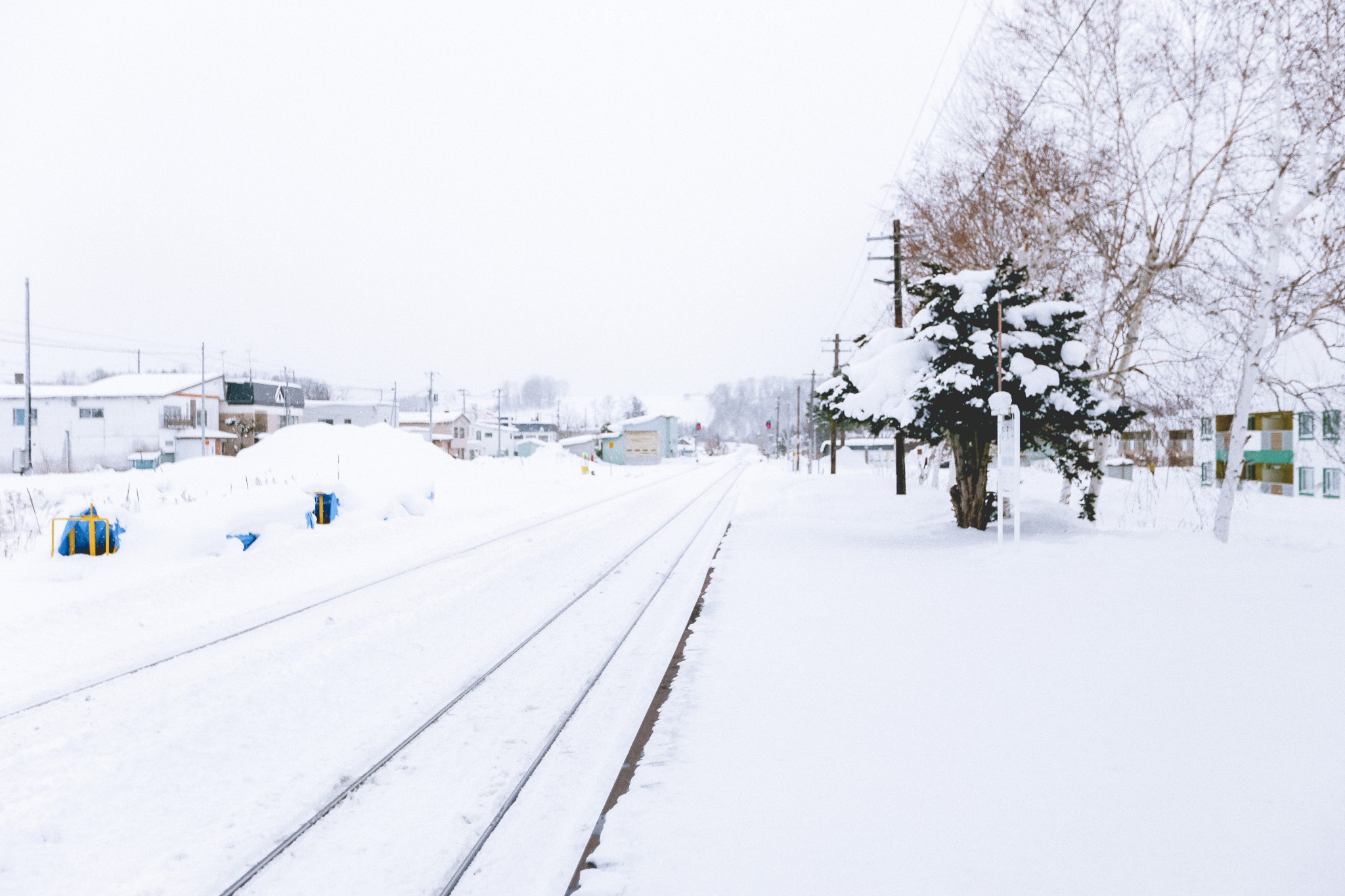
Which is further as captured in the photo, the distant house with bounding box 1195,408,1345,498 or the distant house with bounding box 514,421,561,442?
the distant house with bounding box 514,421,561,442

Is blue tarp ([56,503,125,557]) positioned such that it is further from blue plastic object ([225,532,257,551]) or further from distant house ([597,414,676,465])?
distant house ([597,414,676,465])

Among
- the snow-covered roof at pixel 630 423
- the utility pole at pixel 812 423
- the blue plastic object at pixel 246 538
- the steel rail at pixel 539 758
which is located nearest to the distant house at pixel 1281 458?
the utility pole at pixel 812 423

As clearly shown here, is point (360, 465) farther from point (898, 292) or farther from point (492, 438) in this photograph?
point (492, 438)

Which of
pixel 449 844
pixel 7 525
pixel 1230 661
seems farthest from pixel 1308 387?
pixel 7 525

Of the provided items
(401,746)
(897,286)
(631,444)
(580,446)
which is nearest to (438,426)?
(580,446)

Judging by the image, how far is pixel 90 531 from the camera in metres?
11.2

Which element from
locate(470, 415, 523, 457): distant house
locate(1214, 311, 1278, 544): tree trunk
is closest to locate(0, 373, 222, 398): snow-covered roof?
locate(470, 415, 523, 457): distant house

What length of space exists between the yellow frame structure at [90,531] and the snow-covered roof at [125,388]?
47382mm

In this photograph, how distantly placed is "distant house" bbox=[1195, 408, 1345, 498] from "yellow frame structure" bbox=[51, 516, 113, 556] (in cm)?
4181

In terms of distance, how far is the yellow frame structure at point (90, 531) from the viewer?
11086mm

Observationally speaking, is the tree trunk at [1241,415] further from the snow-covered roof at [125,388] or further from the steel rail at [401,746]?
the snow-covered roof at [125,388]

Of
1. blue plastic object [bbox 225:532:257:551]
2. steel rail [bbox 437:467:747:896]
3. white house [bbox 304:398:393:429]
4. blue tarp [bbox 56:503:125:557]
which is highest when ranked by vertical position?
white house [bbox 304:398:393:429]

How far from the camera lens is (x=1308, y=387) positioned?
13.4 meters

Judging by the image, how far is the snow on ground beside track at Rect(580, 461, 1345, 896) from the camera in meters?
3.36
